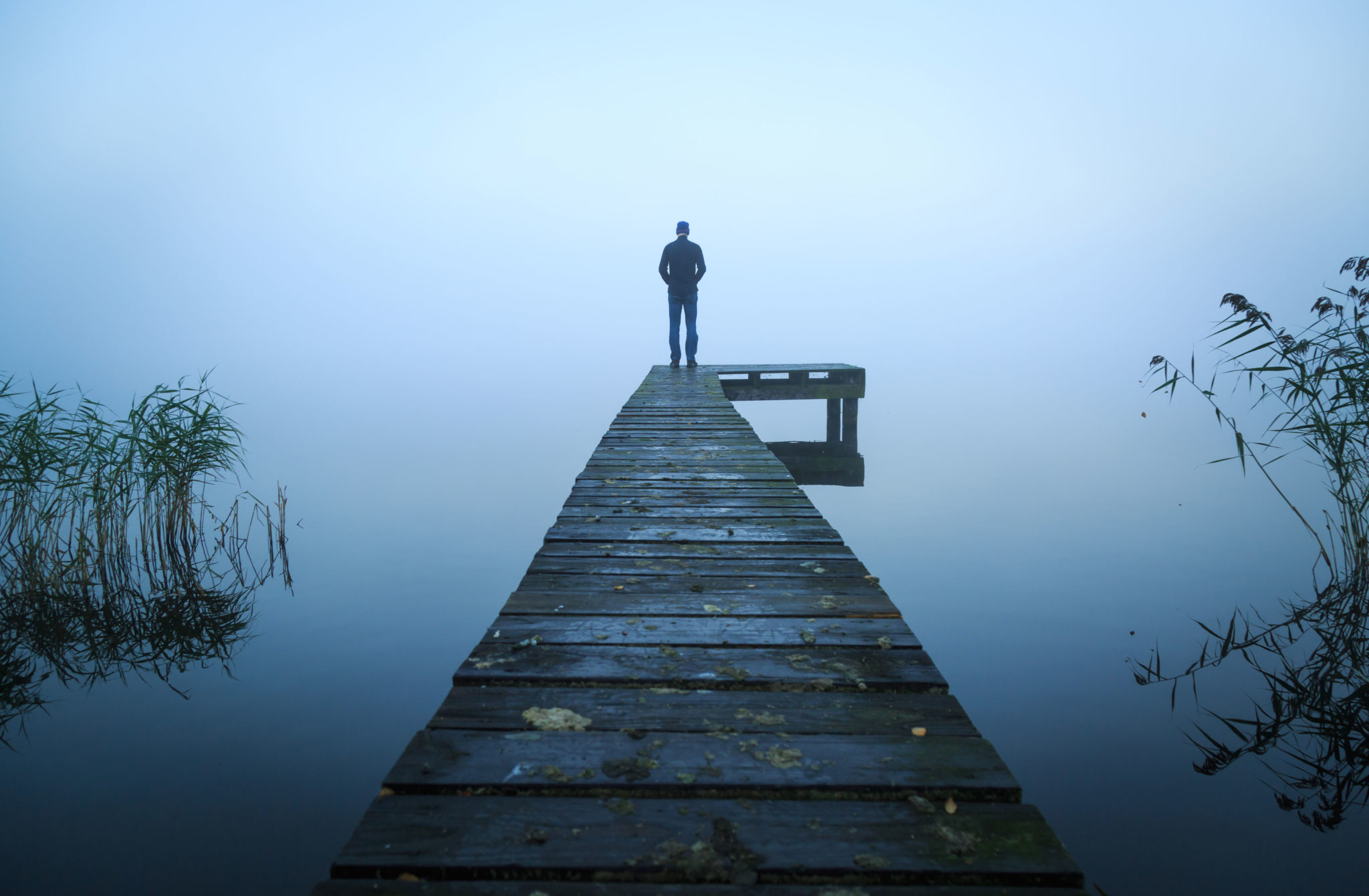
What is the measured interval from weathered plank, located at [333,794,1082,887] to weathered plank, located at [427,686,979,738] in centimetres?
19

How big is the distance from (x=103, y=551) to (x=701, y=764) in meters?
4.63

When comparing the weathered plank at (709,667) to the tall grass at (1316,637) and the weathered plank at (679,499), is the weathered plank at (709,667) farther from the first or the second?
the tall grass at (1316,637)

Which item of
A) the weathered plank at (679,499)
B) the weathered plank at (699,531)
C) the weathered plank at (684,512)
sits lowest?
the weathered plank at (699,531)

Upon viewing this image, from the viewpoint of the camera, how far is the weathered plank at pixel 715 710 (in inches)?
48.8

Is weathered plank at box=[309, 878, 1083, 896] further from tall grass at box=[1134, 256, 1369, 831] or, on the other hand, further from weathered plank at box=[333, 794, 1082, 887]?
tall grass at box=[1134, 256, 1369, 831]

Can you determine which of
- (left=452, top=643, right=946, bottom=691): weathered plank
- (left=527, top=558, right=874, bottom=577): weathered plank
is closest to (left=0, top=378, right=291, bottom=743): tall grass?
(left=527, top=558, right=874, bottom=577): weathered plank

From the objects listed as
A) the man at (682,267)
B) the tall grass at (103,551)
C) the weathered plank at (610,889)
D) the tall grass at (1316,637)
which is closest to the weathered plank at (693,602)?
the weathered plank at (610,889)

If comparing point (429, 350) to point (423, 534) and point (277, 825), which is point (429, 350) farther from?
point (277, 825)

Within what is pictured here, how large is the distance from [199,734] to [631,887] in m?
3.12

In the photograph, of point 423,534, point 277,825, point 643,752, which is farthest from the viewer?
point 423,534

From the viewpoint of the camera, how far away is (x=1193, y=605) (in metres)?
4.59

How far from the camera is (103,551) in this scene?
438cm

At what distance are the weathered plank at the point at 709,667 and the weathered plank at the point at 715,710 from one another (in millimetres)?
24

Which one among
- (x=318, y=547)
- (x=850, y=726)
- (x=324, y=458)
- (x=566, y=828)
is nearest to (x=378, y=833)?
(x=566, y=828)
